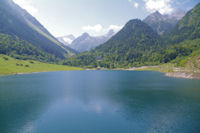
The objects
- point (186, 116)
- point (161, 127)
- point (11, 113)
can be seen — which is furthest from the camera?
point (11, 113)

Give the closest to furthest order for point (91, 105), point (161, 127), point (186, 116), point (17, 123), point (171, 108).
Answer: point (161, 127)
point (17, 123)
point (186, 116)
point (171, 108)
point (91, 105)

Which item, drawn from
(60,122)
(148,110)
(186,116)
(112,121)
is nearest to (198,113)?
(186,116)

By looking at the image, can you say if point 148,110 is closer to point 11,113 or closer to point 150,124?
point 150,124

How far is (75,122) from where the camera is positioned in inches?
1513

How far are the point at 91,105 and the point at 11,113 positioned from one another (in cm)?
2402

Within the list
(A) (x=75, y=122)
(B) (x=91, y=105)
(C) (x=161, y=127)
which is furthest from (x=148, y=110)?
(A) (x=75, y=122)

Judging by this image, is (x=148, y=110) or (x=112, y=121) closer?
(x=112, y=121)

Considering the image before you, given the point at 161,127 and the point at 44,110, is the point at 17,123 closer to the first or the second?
the point at 44,110

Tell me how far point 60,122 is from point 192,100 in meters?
46.3

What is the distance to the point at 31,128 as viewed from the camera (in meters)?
34.8

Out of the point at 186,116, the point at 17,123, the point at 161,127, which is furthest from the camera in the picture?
the point at 186,116

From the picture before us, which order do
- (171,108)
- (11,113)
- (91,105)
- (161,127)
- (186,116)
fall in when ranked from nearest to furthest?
(161,127), (186,116), (11,113), (171,108), (91,105)

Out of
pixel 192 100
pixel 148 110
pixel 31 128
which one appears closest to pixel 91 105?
pixel 148 110

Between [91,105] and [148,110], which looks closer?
[148,110]
